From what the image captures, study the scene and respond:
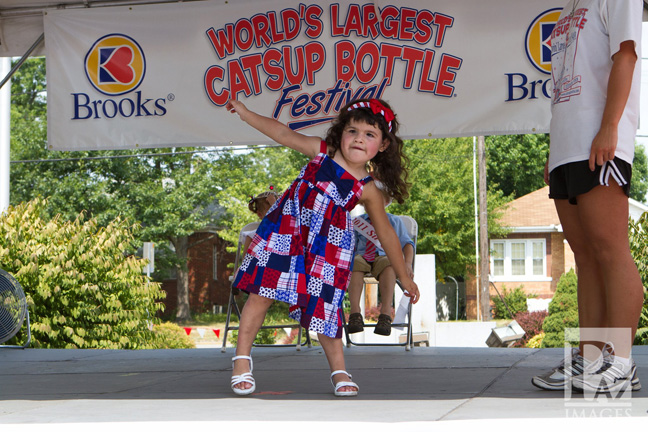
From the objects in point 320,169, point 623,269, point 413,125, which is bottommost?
point 623,269

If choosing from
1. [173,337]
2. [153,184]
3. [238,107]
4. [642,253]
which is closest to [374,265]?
[238,107]

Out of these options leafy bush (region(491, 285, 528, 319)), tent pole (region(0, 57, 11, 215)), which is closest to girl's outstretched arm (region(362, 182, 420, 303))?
tent pole (region(0, 57, 11, 215))

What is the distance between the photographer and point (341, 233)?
12.2 feet

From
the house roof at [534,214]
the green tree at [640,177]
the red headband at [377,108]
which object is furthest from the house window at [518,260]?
the red headband at [377,108]

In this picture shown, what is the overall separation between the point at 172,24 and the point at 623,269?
14.6 feet

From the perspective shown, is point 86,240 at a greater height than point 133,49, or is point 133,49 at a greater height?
point 133,49

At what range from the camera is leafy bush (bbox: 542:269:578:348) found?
1326cm

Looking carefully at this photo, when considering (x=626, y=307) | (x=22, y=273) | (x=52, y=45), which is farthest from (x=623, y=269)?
(x=22, y=273)

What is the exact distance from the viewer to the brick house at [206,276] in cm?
3584

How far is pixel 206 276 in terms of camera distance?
36.0 metres

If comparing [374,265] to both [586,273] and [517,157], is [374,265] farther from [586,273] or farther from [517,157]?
[517,157]

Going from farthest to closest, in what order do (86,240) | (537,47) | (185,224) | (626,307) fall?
(185,224)
(86,240)
(537,47)
(626,307)

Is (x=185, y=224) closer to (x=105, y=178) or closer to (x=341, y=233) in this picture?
(x=105, y=178)

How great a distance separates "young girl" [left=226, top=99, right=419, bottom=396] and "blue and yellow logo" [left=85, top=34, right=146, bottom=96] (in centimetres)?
328
